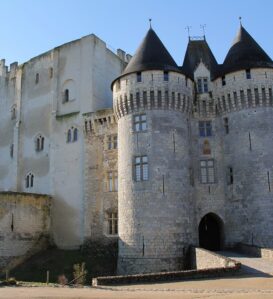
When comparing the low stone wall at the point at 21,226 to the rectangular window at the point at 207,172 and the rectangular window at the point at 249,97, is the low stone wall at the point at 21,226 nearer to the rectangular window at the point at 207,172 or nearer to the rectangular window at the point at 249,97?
the rectangular window at the point at 207,172

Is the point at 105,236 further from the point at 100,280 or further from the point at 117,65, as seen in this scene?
the point at 117,65

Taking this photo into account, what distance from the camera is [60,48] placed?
33031mm

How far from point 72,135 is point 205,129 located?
31.8 feet

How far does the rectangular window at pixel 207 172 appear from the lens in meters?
25.5

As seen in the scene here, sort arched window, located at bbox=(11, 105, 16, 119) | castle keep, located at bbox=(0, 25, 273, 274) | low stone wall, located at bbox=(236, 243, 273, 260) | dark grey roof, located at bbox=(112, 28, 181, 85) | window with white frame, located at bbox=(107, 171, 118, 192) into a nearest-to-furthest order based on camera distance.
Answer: low stone wall, located at bbox=(236, 243, 273, 260)
castle keep, located at bbox=(0, 25, 273, 274)
dark grey roof, located at bbox=(112, 28, 181, 85)
window with white frame, located at bbox=(107, 171, 118, 192)
arched window, located at bbox=(11, 105, 16, 119)

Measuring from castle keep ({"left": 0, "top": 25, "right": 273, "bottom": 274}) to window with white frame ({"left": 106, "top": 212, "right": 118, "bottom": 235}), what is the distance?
6 cm

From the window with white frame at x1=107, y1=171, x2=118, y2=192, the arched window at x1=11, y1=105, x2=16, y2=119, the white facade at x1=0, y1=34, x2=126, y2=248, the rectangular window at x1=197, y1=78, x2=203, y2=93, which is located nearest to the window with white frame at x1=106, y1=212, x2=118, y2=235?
the window with white frame at x1=107, y1=171, x2=118, y2=192

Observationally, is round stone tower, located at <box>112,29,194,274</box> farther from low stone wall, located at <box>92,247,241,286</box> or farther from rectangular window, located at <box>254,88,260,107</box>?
low stone wall, located at <box>92,247,241,286</box>

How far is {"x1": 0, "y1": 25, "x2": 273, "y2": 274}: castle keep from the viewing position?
23438mm

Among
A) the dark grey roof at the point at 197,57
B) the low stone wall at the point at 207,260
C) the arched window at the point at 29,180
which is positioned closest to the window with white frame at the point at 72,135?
the arched window at the point at 29,180

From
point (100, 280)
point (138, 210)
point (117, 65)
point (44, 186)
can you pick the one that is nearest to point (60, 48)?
point (117, 65)

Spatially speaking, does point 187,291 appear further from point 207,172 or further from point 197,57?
point 197,57

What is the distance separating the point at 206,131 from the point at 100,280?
13443mm

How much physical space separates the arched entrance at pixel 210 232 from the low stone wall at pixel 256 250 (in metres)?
2.22
